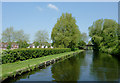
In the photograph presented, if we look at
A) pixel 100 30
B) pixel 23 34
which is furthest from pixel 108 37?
pixel 23 34

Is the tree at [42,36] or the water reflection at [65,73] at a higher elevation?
the tree at [42,36]

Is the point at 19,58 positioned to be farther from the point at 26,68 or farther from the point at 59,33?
the point at 59,33

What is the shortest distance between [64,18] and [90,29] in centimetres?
2025

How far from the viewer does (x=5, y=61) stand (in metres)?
11.5

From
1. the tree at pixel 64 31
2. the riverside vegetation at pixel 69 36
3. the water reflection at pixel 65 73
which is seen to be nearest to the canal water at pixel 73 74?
the water reflection at pixel 65 73

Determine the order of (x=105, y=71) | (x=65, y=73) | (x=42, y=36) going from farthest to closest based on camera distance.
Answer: (x=42, y=36)
(x=105, y=71)
(x=65, y=73)

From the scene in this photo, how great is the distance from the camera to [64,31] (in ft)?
137

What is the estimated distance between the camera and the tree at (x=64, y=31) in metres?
40.5

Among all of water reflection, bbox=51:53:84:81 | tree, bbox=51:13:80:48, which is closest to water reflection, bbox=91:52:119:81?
water reflection, bbox=51:53:84:81

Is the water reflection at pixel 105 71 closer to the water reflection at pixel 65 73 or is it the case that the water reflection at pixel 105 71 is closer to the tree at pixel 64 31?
the water reflection at pixel 65 73

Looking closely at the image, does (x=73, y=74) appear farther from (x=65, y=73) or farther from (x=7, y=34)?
(x=7, y=34)

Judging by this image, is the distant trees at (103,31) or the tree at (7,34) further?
the tree at (7,34)

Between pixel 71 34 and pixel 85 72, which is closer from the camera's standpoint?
pixel 85 72

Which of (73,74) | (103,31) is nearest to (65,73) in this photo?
(73,74)
